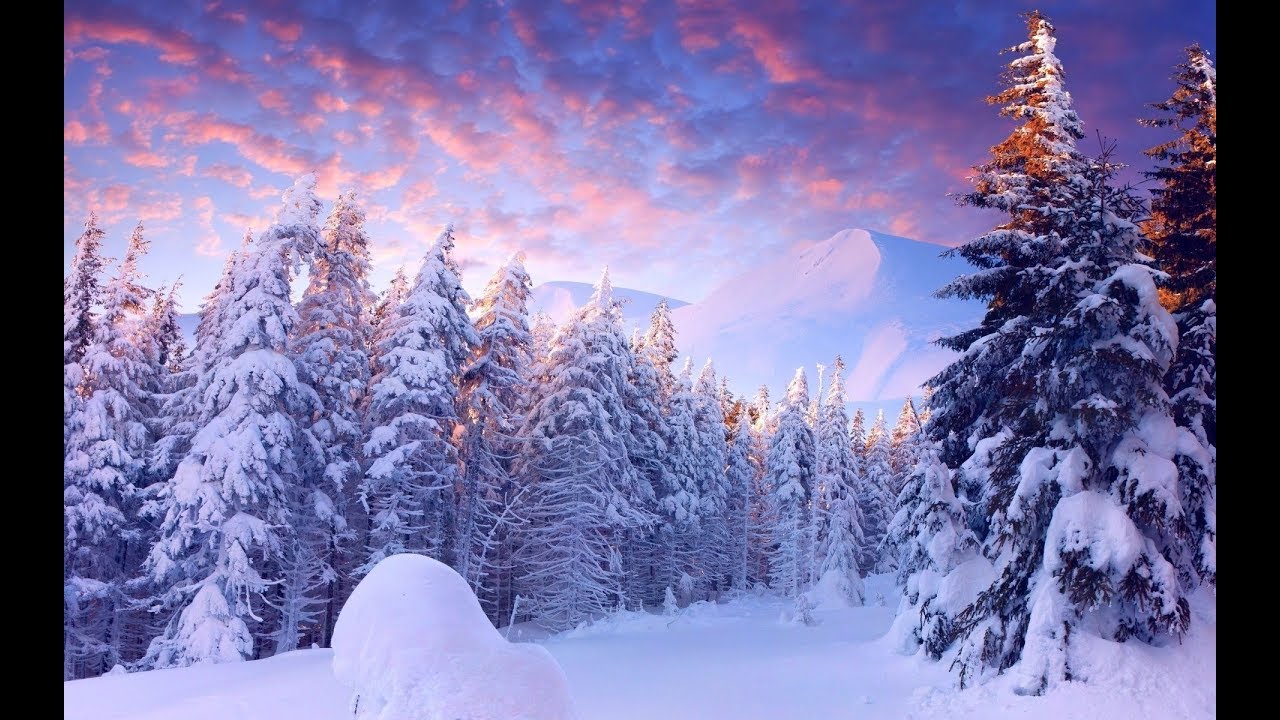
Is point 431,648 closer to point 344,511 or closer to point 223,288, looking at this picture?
point 344,511

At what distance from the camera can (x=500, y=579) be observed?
31.1 metres

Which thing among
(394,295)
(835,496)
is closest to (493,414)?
(394,295)

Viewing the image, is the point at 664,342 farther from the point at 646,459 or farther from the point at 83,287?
the point at 83,287

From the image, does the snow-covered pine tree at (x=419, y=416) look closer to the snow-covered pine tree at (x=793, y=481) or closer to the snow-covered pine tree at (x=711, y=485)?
the snow-covered pine tree at (x=711, y=485)

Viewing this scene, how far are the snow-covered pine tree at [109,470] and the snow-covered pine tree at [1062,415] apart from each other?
2557 cm

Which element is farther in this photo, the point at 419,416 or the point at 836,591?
the point at 836,591

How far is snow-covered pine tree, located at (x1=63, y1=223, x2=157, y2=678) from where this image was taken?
23.0 metres

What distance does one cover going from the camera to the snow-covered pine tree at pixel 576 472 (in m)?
27.7

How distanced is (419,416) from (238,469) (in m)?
5.56

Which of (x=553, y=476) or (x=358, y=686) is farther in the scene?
(x=553, y=476)

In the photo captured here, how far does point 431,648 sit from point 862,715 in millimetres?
10370

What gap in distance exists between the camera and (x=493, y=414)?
26875 mm

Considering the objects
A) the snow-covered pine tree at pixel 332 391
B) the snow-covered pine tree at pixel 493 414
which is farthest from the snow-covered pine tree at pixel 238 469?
the snow-covered pine tree at pixel 493 414

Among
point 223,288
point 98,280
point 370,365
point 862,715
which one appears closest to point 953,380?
point 862,715
